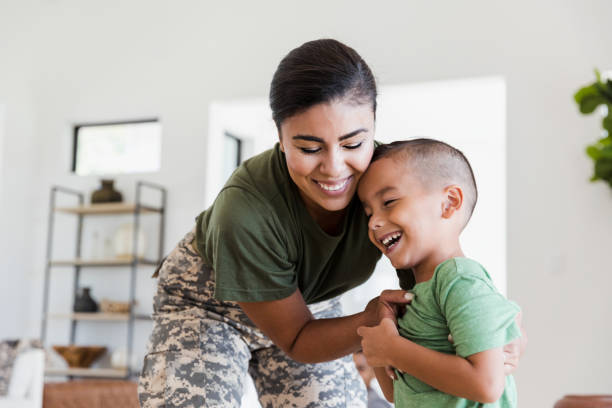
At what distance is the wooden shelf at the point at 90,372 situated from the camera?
5.31 m

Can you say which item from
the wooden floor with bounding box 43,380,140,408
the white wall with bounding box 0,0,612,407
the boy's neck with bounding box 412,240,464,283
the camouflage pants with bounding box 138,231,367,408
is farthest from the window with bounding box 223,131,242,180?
the boy's neck with bounding box 412,240,464,283

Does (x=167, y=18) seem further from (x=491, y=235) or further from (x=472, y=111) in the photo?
(x=491, y=235)

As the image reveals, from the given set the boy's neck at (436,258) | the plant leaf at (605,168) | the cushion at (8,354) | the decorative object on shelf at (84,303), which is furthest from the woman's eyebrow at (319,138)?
the decorative object on shelf at (84,303)

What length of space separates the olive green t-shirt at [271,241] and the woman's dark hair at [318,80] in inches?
7.0

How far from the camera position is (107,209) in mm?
5539

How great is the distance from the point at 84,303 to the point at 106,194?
831 mm

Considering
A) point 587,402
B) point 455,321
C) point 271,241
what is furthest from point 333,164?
point 587,402

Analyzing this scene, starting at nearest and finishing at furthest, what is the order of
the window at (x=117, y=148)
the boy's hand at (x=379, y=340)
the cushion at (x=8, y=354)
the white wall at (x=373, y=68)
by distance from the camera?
the boy's hand at (x=379, y=340) < the white wall at (x=373, y=68) < the cushion at (x=8, y=354) < the window at (x=117, y=148)

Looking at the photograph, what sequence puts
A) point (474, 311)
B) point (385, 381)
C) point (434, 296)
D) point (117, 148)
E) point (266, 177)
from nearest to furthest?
point (474, 311), point (434, 296), point (385, 381), point (266, 177), point (117, 148)

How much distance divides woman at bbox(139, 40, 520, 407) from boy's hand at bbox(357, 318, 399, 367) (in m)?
0.06

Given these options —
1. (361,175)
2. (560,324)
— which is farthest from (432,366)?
(560,324)

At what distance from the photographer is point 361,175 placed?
150 centimetres

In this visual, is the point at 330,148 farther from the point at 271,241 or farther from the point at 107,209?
the point at 107,209

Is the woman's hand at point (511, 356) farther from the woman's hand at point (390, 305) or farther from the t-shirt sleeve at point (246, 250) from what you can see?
the t-shirt sleeve at point (246, 250)
